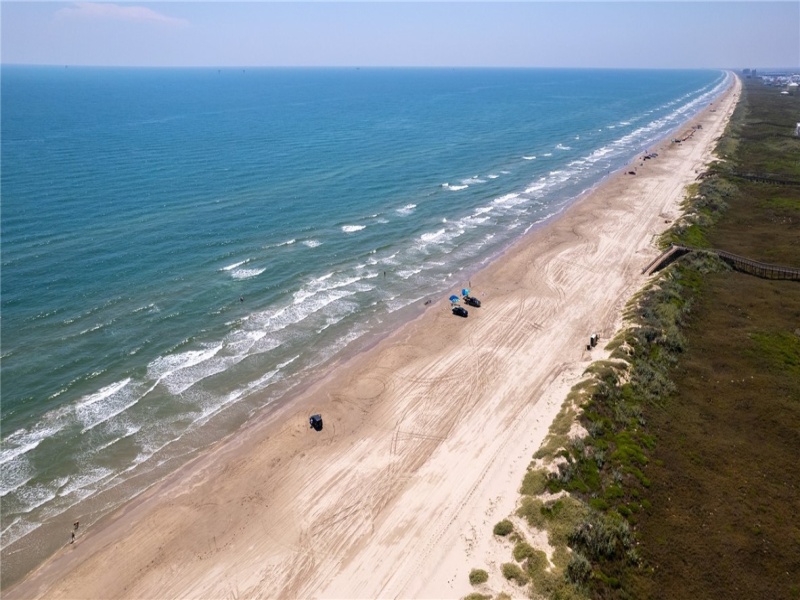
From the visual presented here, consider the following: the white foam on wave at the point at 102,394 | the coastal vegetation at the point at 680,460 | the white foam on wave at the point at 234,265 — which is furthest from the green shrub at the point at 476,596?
the white foam on wave at the point at 234,265

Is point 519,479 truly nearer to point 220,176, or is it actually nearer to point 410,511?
point 410,511

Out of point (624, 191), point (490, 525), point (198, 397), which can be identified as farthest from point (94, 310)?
point (624, 191)

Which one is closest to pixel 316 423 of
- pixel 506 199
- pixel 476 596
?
pixel 476 596

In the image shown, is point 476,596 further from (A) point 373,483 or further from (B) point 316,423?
(B) point 316,423

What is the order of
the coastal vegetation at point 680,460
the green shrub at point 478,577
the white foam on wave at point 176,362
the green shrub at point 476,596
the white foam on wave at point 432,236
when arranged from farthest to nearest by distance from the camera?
the white foam on wave at point 432,236 < the white foam on wave at point 176,362 < the green shrub at point 478,577 < the coastal vegetation at point 680,460 < the green shrub at point 476,596

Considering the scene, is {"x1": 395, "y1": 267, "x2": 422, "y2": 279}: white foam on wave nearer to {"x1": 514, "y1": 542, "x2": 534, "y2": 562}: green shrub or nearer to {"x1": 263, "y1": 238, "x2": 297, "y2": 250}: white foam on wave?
{"x1": 263, "y1": 238, "x2": 297, "y2": 250}: white foam on wave

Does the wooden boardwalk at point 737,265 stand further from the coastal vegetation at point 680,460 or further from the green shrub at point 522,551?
the green shrub at point 522,551
